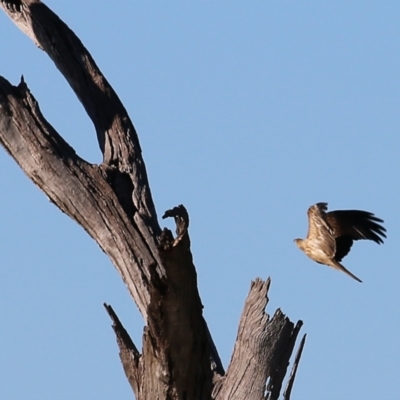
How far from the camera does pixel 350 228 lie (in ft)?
31.6

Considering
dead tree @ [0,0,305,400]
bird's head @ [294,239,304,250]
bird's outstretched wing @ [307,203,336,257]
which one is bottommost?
dead tree @ [0,0,305,400]

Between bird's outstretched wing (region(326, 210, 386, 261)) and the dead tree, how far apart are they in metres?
3.18

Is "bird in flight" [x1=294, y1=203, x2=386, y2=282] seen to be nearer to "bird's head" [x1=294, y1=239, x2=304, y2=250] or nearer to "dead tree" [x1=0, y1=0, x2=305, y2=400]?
"bird's head" [x1=294, y1=239, x2=304, y2=250]

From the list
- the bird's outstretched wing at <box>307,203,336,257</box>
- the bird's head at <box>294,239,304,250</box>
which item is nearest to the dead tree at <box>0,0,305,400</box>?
the bird's outstretched wing at <box>307,203,336,257</box>

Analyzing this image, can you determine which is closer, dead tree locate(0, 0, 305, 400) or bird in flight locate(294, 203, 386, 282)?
dead tree locate(0, 0, 305, 400)

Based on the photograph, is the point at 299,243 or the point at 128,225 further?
the point at 299,243

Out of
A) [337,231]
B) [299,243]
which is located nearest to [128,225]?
[337,231]

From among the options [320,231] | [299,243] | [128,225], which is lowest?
[128,225]

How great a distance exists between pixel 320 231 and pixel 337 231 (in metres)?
0.17

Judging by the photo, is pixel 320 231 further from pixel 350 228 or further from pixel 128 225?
pixel 128 225

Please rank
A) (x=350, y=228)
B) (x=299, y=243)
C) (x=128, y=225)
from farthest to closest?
(x=299, y=243)
(x=350, y=228)
(x=128, y=225)

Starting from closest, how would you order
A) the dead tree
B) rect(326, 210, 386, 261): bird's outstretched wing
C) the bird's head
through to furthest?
the dead tree, rect(326, 210, 386, 261): bird's outstretched wing, the bird's head

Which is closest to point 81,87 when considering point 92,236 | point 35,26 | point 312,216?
point 35,26

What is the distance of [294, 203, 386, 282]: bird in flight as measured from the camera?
9.59 meters
